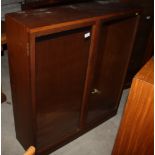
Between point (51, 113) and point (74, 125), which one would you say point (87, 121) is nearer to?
point (74, 125)

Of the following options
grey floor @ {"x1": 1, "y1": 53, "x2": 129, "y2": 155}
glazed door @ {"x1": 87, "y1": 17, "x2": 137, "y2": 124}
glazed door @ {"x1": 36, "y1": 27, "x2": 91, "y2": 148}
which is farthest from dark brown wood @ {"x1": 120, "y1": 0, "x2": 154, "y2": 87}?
glazed door @ {"x1": 36, "y1": 27, "x2": 91, "y2": 148}

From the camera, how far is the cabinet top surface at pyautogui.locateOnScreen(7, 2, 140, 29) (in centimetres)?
118

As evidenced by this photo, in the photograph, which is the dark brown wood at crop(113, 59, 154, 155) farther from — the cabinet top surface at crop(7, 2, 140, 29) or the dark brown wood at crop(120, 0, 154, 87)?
the dark brown wood at crop(120, 0, 154, 87)

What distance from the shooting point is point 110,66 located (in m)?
1.82

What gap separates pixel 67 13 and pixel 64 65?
0.32m

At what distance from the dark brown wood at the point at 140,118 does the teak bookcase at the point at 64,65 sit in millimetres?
511

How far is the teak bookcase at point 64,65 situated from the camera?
1.23m

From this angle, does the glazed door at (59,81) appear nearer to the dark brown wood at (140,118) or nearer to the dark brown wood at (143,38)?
the dark brown wood at (140,118)

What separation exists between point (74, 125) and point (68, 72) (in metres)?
0.56

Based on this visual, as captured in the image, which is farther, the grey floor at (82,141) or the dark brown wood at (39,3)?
the dark brown wood at (39,3)

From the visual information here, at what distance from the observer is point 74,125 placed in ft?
6.10

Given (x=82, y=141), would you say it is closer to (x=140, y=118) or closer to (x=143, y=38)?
(x=140, y=118)

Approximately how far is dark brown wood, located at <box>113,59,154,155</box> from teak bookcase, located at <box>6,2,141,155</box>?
511 millimetres

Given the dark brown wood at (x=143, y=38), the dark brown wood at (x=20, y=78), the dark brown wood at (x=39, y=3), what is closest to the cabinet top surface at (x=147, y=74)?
the dark brown wood at (x=20, y=78)
